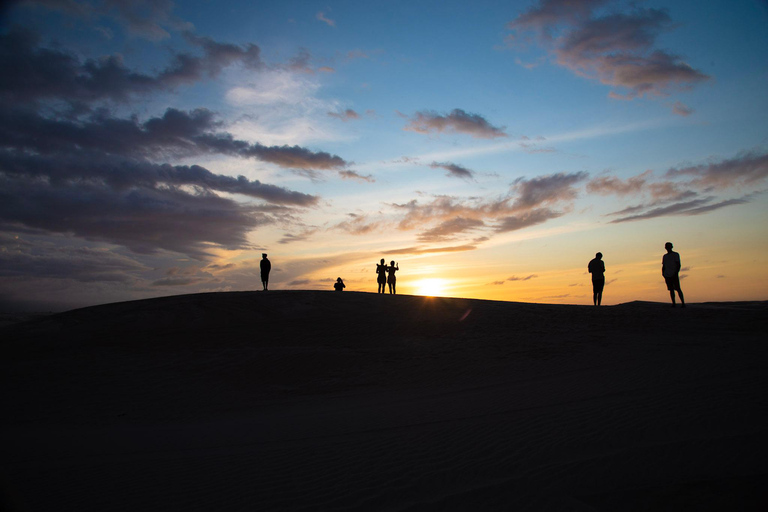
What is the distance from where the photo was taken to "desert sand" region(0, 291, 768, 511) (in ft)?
12.8

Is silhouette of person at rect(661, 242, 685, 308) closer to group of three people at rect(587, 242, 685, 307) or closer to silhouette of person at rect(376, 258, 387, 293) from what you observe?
group of three people at rect(587, 242, 685, 307)

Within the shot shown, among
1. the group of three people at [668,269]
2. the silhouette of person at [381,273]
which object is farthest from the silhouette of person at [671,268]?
the silhouette of person at [381,273]

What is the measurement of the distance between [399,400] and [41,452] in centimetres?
520

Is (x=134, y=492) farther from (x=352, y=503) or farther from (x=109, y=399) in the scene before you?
(x=109, y=399)

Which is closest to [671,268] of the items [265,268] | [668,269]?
[668,269]

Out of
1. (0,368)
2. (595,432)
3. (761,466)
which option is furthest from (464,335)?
(0,368)

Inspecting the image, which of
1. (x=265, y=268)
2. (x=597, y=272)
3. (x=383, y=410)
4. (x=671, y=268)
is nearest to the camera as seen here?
(x=383, y=410)

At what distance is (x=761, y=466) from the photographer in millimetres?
3885

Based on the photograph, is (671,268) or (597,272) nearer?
(671,268)

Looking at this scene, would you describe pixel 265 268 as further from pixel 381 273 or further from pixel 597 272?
pixel 597 272

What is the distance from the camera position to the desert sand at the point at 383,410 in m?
3.89

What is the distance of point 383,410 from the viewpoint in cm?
710

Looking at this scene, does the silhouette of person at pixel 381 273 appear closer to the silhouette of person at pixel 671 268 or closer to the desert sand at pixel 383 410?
the desert sand at pixel 383 410

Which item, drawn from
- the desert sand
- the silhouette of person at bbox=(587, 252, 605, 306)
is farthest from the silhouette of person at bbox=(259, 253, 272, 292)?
the silhouette of person at bbox=(587, 252, 605, 306)
